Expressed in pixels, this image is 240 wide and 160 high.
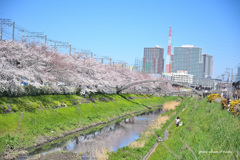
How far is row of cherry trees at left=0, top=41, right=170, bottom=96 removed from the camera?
33594 mm

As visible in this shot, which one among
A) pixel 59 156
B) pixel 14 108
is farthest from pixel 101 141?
pixel 14 108

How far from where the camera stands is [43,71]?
4522cm

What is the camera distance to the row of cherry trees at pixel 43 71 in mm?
33594

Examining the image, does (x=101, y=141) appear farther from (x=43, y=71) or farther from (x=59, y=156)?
(x=43, y=71)

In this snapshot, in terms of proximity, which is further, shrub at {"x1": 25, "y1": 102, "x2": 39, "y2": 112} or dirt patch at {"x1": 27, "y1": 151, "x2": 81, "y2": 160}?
shrub at {"x1": 25, "y1": 102, "x2": 39, "y2": 112}

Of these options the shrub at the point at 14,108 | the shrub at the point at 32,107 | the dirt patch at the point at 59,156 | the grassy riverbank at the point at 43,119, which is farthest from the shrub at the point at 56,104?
the dirt patch at the point at 59,156

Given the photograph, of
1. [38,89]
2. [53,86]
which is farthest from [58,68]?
[38,89]

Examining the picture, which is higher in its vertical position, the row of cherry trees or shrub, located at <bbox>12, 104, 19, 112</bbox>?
the row of cherry trees

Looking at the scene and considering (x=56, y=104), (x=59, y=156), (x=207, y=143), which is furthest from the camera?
(x=56, y=104)

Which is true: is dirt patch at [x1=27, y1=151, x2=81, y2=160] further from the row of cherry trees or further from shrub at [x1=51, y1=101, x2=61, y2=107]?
shrub at [x1=51, y1=101, x2=61, y2=107]

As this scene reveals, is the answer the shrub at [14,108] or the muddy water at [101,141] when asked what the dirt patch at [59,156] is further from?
the shrub at [14,108]

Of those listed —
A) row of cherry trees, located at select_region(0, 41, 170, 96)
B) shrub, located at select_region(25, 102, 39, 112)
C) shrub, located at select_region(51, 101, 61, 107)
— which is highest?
row of cherry trees, located at select_region(0, 41, 170, 96)

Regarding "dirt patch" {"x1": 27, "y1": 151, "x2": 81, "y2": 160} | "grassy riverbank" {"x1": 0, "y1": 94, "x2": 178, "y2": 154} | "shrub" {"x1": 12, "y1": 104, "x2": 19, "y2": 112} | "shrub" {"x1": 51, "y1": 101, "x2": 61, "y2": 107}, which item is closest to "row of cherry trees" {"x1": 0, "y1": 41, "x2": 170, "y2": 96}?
"grassy riverbank" {"x1": 0, "y1": 94, "x2": 178, "y2": 154}

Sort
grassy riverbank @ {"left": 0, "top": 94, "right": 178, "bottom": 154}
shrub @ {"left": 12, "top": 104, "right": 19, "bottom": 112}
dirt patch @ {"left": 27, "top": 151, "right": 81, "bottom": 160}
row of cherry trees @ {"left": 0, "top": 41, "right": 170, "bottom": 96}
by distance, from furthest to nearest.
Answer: row of cherry trees @ {"left": 0, "top": 41, "right": 170, "bottom": 96} → shrub @ {"left": 12, "top": 104, "right": 19, "bottom": 112} → grassy riverbank @ {"left": 0, "top": 94, "right": 178, "bottom": 154} → dirt patch @ {"left": 27, "top": 151, "right": 81, "bottom": 160}
